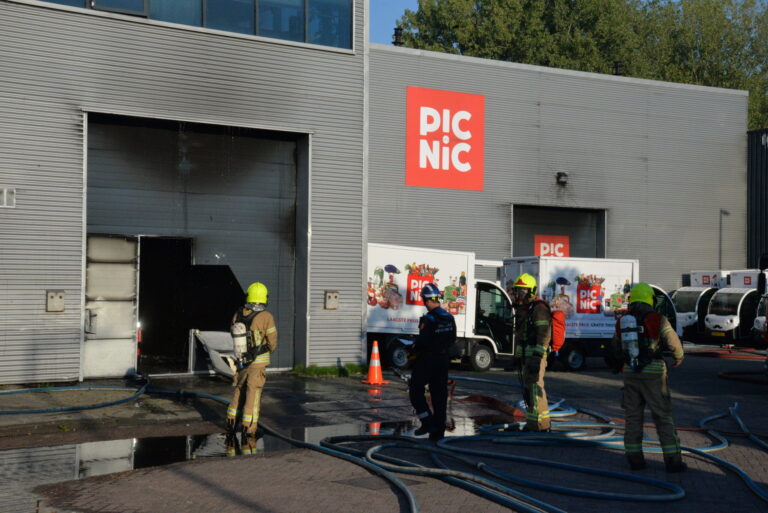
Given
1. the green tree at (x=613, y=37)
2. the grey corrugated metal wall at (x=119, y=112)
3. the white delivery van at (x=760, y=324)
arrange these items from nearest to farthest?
1. the grey corrugated metal wall at (x=119, y=112)
2. the white delivery van at (x=760, y=324)
3. the green tree at (x=613, y=37)

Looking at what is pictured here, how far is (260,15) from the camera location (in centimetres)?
1750

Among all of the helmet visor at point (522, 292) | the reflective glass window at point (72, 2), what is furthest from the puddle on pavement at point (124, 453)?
the reflective glass window at point (72, 2)

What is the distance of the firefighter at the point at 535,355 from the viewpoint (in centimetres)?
1091

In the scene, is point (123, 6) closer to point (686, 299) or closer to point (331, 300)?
point (331, 300)

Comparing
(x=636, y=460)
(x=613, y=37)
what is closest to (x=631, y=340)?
(x=636, y=460)

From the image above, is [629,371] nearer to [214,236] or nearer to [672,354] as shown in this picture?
[672,354]

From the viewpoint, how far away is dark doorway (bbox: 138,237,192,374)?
17.1 m

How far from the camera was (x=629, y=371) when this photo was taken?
911cm

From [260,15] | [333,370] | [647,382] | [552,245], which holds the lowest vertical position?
[333,370]

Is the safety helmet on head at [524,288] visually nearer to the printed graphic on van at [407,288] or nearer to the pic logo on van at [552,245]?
the printed graphic on van at [407,288]

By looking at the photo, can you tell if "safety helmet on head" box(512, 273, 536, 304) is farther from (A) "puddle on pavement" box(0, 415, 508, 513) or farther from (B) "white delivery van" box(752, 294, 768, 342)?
(B) "white delivery van" box(752, 294, 768, 342)

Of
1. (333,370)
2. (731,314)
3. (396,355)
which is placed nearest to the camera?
(333,370)

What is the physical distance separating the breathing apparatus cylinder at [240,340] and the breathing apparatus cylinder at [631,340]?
4470mm

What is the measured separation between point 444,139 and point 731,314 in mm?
11867
